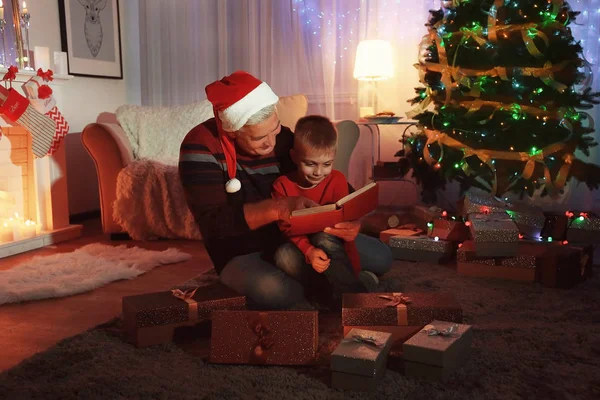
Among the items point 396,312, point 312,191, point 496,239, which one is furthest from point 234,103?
point 496,239

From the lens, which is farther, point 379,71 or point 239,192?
point 379,71

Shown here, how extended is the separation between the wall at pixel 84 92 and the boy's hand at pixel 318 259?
2.49 meters

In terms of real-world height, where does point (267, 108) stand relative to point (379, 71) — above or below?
below

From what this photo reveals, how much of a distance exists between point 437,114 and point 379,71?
33.2 inches

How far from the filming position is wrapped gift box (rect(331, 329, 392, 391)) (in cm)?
139

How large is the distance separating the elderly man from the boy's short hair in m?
0.09

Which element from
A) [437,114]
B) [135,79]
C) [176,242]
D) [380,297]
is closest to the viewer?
[380,297]

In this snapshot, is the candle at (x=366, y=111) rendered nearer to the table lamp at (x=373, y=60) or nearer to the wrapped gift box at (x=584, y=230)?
the table lamp at (x=373, y=60)

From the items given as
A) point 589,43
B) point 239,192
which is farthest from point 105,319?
point 589,43

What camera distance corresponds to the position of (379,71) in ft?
12.3

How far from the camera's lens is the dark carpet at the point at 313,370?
4.61 ft

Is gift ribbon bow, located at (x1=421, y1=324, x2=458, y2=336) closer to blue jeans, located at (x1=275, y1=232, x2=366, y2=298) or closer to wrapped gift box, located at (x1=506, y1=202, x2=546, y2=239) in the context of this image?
blue jeans, located at (x1=275, y1=232, x2=366, y2=298)

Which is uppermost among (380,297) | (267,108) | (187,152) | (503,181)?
(267,108)

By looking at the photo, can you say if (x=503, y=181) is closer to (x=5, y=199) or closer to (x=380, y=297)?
(x=380, y=297)
